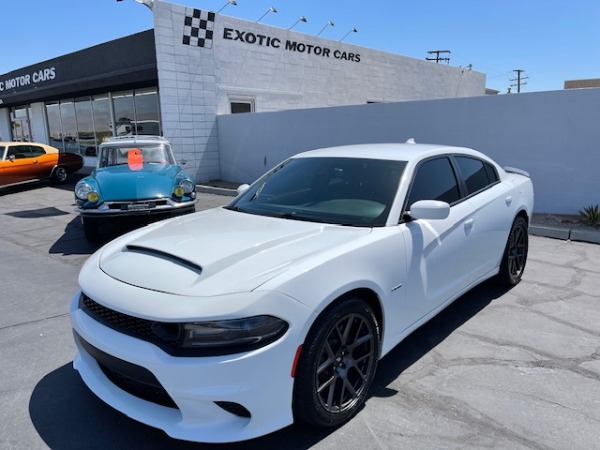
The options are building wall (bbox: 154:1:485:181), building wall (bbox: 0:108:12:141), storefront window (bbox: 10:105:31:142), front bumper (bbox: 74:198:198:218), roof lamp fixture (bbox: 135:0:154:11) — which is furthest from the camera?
building wall (bbox: 0:108:12:141)

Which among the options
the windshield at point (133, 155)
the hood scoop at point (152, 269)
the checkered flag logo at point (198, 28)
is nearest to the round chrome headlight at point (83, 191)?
the windshield at point (133, 155)

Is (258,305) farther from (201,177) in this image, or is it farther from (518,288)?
(201,177)

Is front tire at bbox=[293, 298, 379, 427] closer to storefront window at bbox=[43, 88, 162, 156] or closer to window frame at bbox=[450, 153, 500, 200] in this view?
window frame at bbox=[450, 153, 500, 200]

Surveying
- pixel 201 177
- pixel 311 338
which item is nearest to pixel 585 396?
pixel 311 338

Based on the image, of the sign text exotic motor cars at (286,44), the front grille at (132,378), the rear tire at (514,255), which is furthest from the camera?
the sign text exotic motor cars at (286,44)

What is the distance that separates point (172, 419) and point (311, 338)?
0.79 meters

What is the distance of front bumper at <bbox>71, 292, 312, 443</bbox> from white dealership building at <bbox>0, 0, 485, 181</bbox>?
10.2m

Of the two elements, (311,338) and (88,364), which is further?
(88,364)

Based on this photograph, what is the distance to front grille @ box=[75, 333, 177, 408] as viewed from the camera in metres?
2.18

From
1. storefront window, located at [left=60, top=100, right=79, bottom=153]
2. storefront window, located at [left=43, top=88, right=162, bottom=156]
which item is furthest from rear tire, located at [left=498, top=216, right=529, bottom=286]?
storefront window, located at [left=60, top=100, right=79, bottom=153]

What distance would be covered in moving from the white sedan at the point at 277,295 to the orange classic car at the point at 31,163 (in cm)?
1281

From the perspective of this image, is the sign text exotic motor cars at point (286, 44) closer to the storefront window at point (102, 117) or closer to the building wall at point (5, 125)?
the storefront window at point (102, 117)

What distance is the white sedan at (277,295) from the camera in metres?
2.12

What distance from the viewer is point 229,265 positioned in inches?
94.3
